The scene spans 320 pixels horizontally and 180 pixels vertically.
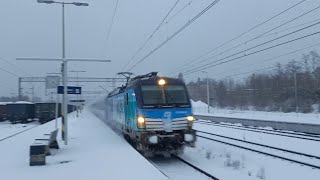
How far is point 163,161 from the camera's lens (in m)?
15.3

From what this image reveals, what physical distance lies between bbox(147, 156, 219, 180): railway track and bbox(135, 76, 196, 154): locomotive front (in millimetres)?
442

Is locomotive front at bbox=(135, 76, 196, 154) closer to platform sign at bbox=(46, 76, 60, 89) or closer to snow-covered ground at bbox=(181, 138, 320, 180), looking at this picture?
snow-covered ground at bbox=(181, 138, 320, 180)

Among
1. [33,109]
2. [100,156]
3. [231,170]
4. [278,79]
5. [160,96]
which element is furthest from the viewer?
[278,79]

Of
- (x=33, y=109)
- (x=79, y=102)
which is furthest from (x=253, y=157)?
(x=33, y=109)

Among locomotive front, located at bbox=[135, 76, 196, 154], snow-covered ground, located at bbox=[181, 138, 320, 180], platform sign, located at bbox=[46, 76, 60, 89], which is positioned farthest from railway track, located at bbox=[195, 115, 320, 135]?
platform sign, located at bbox=[46, 76, 60, 89]

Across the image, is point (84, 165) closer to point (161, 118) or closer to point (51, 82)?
point (161, 118)

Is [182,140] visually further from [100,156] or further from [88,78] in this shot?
[88,78]

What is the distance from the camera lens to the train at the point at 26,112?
48969mm

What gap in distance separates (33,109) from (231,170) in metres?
44.2

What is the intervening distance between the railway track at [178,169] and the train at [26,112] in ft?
120

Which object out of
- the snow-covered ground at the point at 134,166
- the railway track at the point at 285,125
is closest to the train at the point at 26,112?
the railway track at the point at 285,125

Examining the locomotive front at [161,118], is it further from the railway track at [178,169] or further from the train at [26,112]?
the train at [26,112]

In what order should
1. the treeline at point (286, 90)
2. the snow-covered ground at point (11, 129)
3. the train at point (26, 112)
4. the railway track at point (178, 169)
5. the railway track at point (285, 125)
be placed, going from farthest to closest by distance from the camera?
the treeline at point (286, 90)
the train at point (26, 112)
the snow-covered ground at point (11, 129)
the railway track at point (285, 125)
the railway track at point (178, 169)

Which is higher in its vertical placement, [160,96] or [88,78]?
[88,78]
